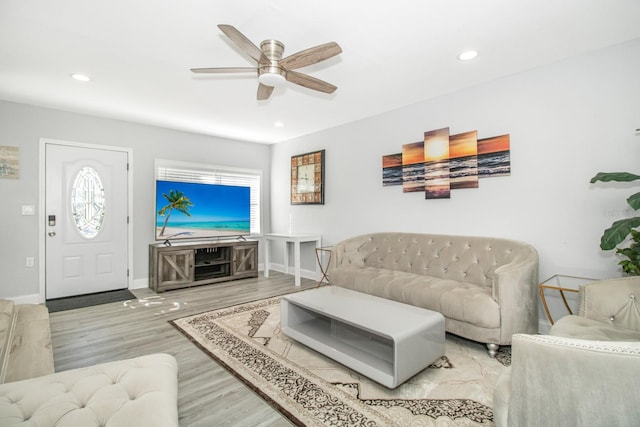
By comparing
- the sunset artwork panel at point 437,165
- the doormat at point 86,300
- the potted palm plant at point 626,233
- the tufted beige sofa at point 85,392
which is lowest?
the doormat at point 86,300

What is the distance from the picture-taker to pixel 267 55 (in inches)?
89.2

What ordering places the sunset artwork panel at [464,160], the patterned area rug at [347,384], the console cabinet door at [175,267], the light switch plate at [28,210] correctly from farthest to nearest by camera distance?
1. the console cabinet door at [175,267]
2. the light switch plate at [28,210]
3. the sunset artwork panel at [464,160]
4. the patterned area rug at [347,384]

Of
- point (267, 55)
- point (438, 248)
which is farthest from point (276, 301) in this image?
point (267, 55)

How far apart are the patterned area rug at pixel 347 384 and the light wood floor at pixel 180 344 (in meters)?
0.13

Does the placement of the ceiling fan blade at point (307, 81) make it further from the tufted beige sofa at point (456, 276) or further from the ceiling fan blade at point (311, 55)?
the tufted beige sofa at point (456, 276)

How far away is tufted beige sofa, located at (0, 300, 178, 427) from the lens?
112cm

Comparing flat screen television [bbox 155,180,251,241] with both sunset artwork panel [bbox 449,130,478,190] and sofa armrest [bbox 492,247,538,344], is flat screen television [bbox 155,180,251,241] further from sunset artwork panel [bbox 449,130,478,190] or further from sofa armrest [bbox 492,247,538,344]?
sofa armrest [bbox 492,247,538,344]

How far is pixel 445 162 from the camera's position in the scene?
11.9 feet

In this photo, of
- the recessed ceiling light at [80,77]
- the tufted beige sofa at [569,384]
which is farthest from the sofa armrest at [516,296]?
the recessed ceiling light at [80,77]

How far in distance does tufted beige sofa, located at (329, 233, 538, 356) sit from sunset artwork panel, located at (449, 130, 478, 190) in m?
0.63

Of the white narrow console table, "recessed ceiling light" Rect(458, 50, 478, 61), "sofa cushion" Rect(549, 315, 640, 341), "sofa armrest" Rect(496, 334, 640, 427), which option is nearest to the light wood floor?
the white narrow console table

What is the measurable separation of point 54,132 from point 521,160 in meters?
5.68

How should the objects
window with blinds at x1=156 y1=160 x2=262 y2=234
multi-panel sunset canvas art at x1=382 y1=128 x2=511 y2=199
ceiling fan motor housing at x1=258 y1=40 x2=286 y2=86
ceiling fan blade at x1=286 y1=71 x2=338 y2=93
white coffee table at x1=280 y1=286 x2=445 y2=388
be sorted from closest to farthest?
white coffee table at x1=280 y1=286 x2=445 y2=388 → ceiling fan motor housing at x1=258 y1=40 x2=286 y2=86 → ceiling fan blade at x1=286 y1=71 x2=338 y2=93 → multi-panel sunset canvas art at x1=382 y1=128 x2=511 y2=199 → window with blinds at x1=156 y1=160 x2=262 y2=234

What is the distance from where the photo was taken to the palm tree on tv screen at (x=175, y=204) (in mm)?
4812
